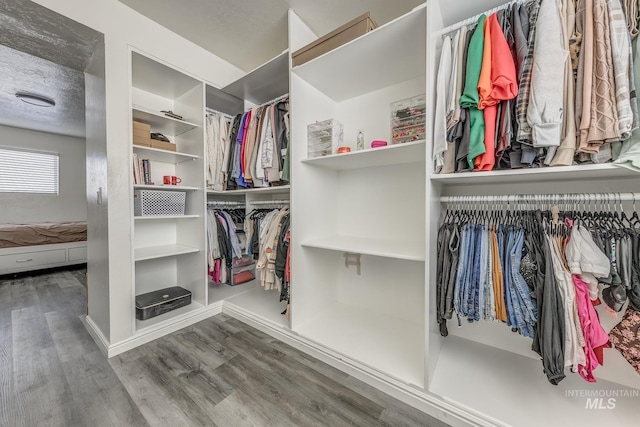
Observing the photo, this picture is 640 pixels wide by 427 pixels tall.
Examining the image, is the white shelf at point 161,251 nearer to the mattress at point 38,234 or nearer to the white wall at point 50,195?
the mattress at point 38,234

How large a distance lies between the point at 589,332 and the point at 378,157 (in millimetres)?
1301

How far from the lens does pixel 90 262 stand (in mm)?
2135

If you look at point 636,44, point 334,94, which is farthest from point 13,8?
point 636,44

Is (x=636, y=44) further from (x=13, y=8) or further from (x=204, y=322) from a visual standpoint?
(x=13, y=8)

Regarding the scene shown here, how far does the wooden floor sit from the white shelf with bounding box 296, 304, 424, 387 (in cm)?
14

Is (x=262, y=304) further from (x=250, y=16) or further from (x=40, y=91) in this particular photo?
(x=40, y=91)

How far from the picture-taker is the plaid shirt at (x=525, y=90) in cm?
100

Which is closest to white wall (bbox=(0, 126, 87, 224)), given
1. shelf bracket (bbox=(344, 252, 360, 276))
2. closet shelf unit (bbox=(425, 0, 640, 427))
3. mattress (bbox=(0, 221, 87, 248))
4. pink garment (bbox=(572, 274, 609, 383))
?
mattress (bbox=(0, 221, 87, 248))

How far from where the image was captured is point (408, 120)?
1529mm

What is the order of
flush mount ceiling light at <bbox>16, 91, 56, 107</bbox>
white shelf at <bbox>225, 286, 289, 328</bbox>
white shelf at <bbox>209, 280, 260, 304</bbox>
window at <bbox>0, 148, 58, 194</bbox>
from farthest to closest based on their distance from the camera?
1. window at <bbox>0, 148, 58, 194</bbox>
2. flush mount ceiling light at <bbox>16, 91, 56, 107</bbox>
3. white shelf at <bbox>209, 280, 260, 304</bbox>
4. white shelf at <bbox>225, 286, 289, 328</bbox>

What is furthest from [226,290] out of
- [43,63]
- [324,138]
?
[43,63]

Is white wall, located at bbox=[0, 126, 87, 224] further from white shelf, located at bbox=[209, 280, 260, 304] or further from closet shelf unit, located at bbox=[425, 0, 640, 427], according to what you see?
closet shelf unit, located at bbox=[425, 0, 640, 427]

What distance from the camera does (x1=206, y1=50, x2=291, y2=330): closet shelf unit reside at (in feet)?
6.48

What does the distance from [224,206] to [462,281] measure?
7.44 ft
